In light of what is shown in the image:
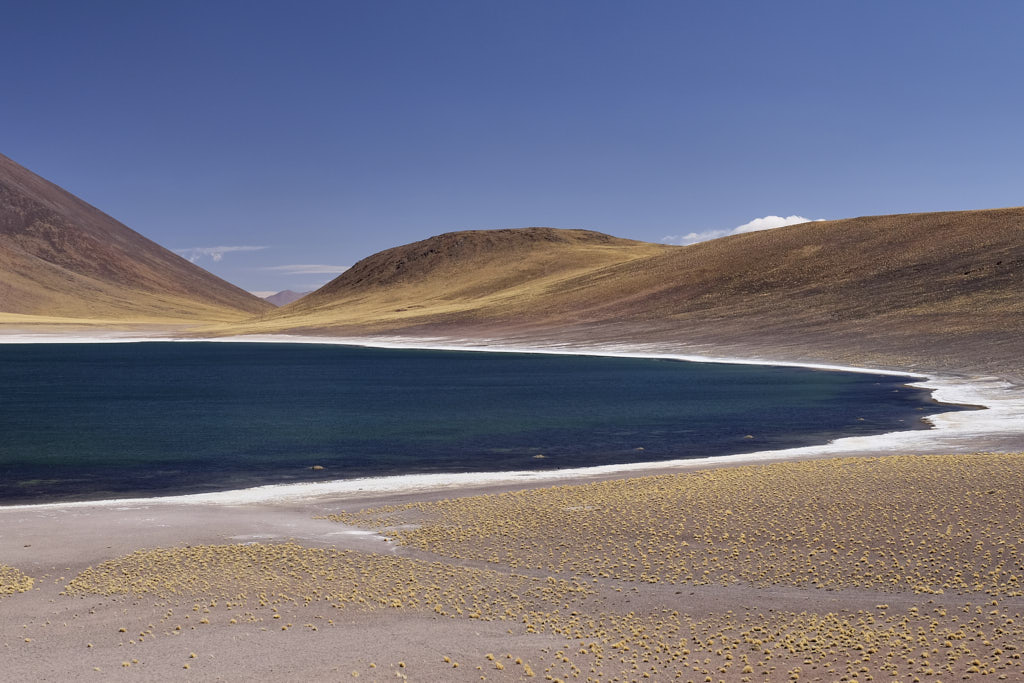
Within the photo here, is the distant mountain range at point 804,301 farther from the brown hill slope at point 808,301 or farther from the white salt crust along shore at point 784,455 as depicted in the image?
the white salt crust along shore at point 784,455

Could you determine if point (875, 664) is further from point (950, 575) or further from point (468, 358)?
point (468, 358)

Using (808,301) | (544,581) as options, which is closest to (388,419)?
(544,581)

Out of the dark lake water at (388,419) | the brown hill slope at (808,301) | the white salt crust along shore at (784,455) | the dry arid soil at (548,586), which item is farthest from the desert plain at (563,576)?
the brown hill slope at (808,301)

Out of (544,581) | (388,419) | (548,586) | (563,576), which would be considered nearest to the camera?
(548,586)

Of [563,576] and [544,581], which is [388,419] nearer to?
[563,576]

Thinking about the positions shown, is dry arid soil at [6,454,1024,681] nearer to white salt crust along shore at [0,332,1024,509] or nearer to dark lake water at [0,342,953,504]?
white salt crust along shore at [0,332,1024,509]

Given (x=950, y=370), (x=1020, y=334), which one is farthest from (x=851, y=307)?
(x=950, y=370)
